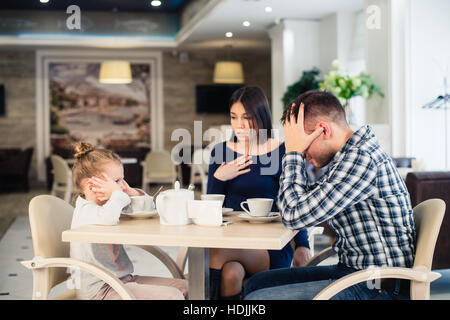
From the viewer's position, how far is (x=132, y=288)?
1.82m

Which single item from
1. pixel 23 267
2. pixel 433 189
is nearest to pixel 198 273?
pixel 433 189

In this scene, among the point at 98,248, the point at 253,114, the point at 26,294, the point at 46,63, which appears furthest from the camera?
the point at 46,63

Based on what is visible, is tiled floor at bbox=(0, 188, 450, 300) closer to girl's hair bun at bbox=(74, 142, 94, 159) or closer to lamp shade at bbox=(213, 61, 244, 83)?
girl's hair bun at bbox=(74, 142, 94, 159)

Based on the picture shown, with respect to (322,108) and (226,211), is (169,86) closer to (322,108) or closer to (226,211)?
(226,211)

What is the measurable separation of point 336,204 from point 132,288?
0.70m

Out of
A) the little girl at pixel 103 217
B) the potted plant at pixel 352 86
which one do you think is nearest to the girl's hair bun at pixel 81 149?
the little girl at pixel 103 217

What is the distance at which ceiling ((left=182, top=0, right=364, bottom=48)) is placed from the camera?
7.41 meters

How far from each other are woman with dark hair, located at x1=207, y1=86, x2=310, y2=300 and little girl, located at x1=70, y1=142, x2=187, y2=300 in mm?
445

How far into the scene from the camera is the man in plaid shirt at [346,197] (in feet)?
5.40

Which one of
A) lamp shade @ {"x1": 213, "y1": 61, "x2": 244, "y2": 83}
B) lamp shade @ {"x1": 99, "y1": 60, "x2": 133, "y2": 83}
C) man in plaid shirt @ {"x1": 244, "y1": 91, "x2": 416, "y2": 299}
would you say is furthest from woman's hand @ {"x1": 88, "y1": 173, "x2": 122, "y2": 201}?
lamp shade @ {"x1": 213, "y1": 61, "x2": 244, "y2": 83}

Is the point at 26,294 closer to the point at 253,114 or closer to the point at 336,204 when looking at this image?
the point at 253,114

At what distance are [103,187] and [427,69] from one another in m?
4.75

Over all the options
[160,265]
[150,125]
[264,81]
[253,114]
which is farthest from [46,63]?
[253,114]

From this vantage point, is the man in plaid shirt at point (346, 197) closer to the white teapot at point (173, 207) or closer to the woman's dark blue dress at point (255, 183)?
the white teapot at point (173, 207)
